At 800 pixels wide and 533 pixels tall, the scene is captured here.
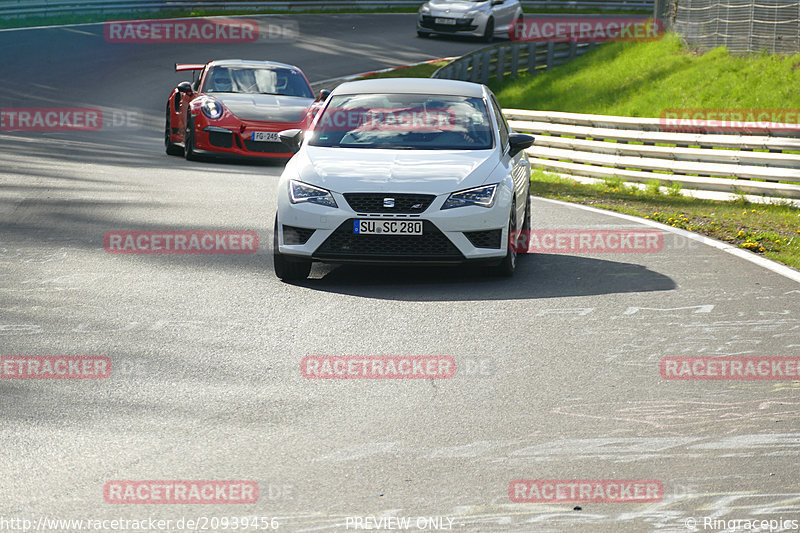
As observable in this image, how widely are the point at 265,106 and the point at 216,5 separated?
954 inches

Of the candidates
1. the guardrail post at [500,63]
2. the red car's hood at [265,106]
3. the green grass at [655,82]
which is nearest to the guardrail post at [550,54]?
the green grass at [655,82]

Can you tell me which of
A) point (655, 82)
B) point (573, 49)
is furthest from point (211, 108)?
point (573, 49)

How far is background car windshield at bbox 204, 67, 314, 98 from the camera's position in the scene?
739 inches

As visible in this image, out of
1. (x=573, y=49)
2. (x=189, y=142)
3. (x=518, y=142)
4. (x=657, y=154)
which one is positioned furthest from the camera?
(x=573, y=49)

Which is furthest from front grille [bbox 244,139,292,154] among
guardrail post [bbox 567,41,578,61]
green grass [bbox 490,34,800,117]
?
guardrail post [bbox 567,41,578,61]

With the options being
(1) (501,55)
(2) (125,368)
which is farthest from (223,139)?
(1) (501,55)

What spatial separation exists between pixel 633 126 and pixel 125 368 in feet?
39.5

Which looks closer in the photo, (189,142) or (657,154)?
(657,154)

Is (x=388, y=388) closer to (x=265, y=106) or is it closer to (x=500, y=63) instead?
(x=265, y=106)

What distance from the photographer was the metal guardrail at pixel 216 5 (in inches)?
1431

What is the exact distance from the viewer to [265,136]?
1761 centimetres

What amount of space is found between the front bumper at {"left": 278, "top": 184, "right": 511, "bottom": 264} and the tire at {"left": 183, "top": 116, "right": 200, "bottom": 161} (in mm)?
8877

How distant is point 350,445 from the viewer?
219 inches

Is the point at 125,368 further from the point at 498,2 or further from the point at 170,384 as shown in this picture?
the point at 498,2
